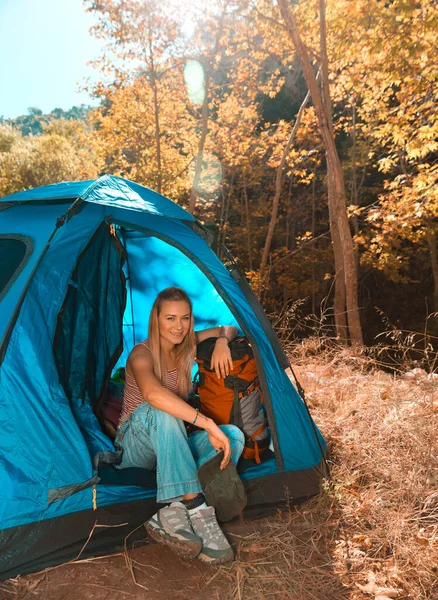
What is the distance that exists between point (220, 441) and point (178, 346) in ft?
2.11

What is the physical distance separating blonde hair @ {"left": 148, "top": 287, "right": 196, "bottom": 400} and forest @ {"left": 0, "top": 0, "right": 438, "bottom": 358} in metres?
0.48

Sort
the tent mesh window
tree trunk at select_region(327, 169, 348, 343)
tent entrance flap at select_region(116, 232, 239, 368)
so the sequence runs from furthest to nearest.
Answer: tree trunk at select_region(327, 169, 348, 343) → tent entrance flap at select_region(116, 232, 239, 368) → the tent mesh window

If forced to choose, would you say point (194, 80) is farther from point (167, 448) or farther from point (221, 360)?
point (167, 448)

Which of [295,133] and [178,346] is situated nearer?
[178,346]

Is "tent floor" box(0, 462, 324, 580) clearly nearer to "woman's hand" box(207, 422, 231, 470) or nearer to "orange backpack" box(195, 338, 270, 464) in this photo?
"orange backpack" box(195, 338, 270, 464)

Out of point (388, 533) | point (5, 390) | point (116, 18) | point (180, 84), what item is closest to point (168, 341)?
point (5, 390)

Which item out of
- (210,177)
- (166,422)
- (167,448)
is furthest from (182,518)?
(210,177)

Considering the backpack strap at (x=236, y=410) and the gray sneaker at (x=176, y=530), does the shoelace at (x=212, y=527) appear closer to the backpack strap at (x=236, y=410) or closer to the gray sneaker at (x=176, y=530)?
the gray sneaker at (x=176, y=530)

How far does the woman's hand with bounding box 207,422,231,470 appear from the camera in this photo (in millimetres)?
2387

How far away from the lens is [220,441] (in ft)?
7.86

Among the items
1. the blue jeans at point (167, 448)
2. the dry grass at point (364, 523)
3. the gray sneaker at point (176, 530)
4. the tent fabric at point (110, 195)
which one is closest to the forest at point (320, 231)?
the dry grass at point (364, 523)

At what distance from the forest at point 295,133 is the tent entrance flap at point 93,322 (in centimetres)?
96

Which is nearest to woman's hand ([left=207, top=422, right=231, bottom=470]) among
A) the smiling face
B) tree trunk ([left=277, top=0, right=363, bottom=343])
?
the smiling face

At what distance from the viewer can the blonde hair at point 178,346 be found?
2.65 metres
